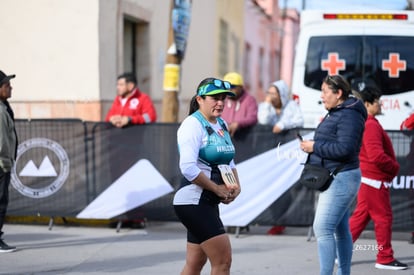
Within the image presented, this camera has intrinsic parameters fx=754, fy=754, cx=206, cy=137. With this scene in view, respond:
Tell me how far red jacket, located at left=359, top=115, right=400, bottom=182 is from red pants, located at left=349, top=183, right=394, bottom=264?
0.43 feet

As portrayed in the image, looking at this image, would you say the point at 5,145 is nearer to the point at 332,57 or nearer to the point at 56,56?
the point at 56,56

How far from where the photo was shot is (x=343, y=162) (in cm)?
590

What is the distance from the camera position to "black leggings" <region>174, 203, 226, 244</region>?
5082 millimetres

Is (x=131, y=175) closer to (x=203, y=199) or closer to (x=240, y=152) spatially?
(x=240, y=152)

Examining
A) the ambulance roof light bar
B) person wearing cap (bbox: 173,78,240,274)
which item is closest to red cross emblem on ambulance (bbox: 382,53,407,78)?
the ambulance roof light bar

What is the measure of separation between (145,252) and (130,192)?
1229mm

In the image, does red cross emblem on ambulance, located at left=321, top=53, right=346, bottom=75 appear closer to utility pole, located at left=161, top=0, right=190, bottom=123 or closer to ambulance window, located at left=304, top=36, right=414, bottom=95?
ambulance window, located at left=304, top=36, right=414, bottom=95

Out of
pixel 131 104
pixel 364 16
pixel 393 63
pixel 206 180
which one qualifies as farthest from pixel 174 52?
pixel 206 180

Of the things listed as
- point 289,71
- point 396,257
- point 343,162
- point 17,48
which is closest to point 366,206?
point 396,257

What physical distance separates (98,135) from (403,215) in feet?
12.2

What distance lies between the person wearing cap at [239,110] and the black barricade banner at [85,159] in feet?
0.37

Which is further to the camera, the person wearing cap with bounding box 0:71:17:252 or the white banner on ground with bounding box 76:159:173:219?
the white banner on ground with bounding box 76:159:173:219

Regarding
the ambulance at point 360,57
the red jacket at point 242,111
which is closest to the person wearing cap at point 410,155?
the red jacket at point 242,111

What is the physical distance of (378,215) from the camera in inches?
280
